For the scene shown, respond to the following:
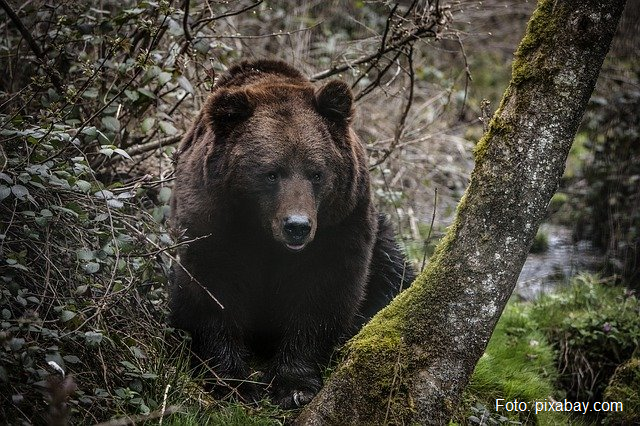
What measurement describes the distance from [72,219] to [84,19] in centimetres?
235

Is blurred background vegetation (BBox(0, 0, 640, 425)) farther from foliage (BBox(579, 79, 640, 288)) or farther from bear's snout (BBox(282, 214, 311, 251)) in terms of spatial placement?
bear's snout (BBox(282, 214, 311, 251))

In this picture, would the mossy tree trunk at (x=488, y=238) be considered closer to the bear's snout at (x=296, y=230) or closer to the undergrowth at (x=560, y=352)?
the bear's snout at (x=296, y=230)

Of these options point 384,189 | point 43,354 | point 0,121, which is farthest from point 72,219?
point 384,189

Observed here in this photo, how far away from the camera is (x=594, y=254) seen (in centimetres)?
836

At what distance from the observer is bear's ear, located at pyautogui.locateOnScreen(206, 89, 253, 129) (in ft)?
15.2

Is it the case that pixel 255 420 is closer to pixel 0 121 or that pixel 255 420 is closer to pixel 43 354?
pixel 43 354

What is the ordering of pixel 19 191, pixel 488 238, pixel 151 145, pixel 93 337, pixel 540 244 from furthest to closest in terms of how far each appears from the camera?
pixel 540 244 < pixel 151 145 < pixel 488 238 < pixel 19 191 < pixel 93 337

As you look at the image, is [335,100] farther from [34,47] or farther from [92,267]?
[34,47]

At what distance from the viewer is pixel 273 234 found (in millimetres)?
4566

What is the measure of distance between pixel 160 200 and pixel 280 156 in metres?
1.34

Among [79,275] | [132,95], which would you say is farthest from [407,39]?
[79,275]

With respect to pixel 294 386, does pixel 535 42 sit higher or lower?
higher

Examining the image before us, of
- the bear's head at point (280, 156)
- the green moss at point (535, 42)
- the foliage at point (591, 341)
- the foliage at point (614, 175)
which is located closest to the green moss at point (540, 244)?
the foliage at point (614, 175)

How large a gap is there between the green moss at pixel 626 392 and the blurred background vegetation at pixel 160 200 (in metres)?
0.03
